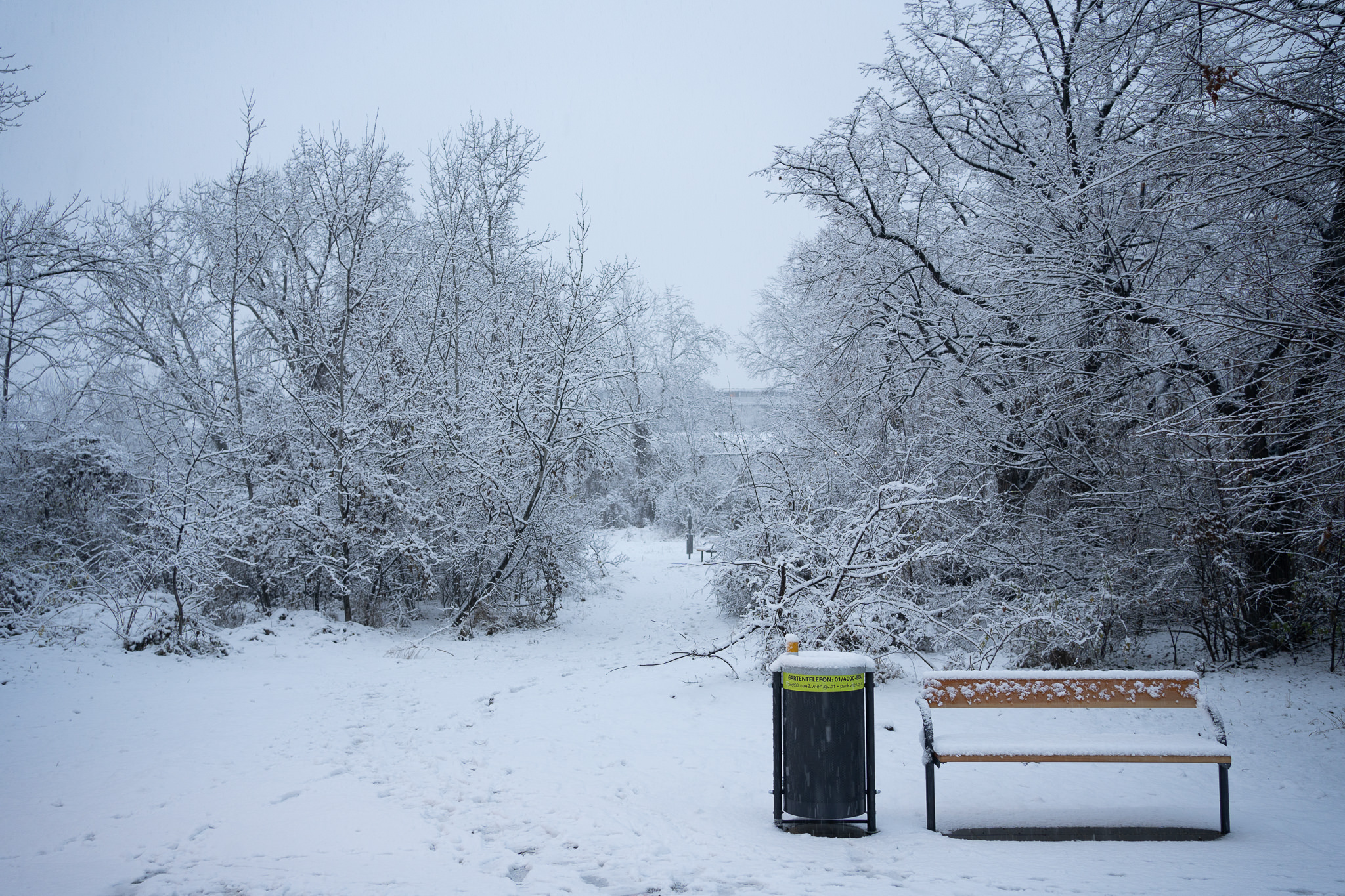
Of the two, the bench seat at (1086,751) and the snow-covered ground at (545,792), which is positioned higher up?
the bench seat at (1086,751)

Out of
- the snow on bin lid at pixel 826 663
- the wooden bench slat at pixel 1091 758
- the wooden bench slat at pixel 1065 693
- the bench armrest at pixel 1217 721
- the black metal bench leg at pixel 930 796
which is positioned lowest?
the black metal bench leg at pixel 930 796

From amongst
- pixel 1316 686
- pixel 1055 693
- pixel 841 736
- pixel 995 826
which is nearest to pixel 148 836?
pixel 841 736

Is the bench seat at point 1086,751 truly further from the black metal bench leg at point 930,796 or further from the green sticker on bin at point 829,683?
the green sticker on bin at point 829,683

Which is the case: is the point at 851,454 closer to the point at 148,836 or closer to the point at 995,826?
the point at 995,826

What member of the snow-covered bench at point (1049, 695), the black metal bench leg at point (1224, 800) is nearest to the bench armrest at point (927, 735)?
the snow-covered bench at point (1049, 695)

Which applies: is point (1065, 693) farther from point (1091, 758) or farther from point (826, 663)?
point (826, 663)

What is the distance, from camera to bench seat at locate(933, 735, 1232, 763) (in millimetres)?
3930

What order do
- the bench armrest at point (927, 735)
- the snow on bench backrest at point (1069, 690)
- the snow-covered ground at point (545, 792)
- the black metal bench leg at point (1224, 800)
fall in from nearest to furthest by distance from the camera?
the snow-covered ground at point (545, 792)
the black metal bench leg at point (1224, 800)
the bench armrest at point (927, 735)
the snow on bench backrest at point (1069, 690)

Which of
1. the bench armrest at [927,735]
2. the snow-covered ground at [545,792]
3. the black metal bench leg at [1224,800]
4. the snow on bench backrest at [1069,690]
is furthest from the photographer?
the snow on bench backrest at [1069,690]

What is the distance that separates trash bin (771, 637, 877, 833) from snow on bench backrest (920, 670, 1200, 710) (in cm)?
42

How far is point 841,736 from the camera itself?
412 centimetres

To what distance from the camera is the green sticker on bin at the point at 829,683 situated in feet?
13.6

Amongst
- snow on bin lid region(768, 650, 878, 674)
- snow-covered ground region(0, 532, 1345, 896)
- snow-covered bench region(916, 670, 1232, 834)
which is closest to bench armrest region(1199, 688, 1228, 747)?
snow-covered bench region(916, 670, 1232, 834)

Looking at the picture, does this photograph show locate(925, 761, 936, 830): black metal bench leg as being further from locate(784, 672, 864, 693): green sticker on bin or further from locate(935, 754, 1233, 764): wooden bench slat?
locate(784, 672, 864, 693): green sticker on bin
